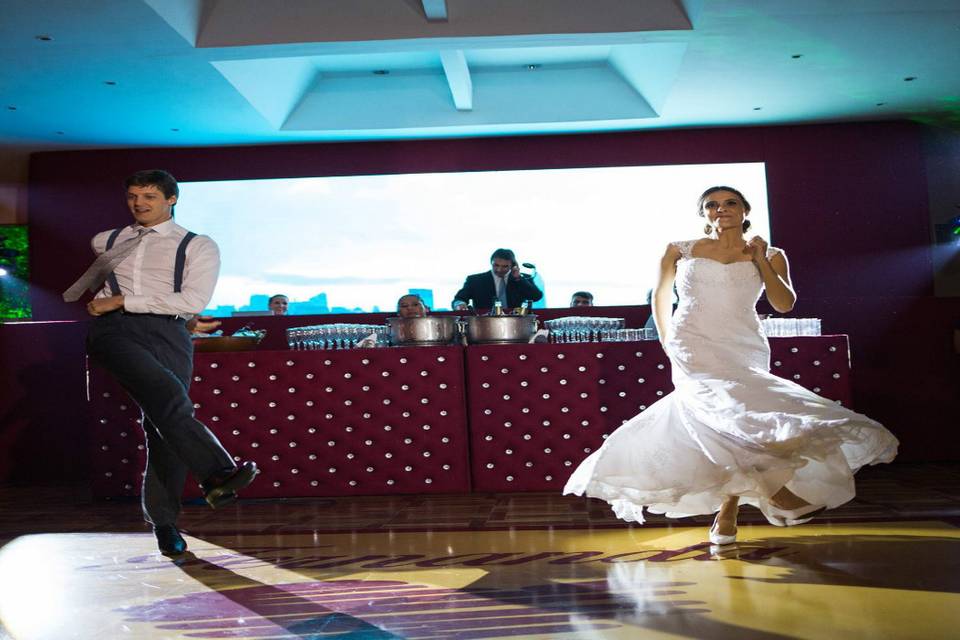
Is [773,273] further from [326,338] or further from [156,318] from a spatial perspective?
[326,338]

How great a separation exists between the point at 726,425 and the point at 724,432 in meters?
0.04

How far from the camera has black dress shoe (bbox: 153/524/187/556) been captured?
3.83 meters

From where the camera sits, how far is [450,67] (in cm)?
824

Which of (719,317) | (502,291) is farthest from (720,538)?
(502,291)

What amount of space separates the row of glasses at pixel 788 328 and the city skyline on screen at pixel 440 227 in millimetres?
5026

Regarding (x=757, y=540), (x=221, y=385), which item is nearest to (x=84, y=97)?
(x=221, y=385)

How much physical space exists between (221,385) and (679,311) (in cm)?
295

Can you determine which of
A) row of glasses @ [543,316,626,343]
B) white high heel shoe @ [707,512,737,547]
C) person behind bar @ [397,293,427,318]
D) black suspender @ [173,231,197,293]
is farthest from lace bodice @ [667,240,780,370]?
person behind bar @ [397,293,427,318]

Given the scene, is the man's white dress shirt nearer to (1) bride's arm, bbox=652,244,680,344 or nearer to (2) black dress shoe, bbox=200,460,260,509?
(2) black dress shoe, bbox=200,460,260,509

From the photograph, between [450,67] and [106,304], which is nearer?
[106,304]

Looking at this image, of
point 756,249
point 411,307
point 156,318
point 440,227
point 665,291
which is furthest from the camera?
point 440,227

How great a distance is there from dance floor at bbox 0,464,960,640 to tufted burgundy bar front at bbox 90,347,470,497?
0.47 m

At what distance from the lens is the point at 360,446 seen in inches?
217

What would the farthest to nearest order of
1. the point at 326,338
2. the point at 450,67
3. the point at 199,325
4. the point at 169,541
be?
the point at 450,67 < the point at 199,325 < the point at 326,338 < the point at 169,541
